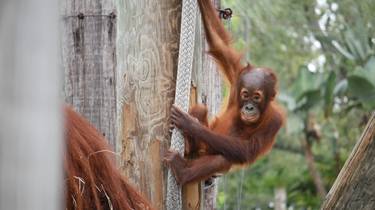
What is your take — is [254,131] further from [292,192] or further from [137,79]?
[292,192]

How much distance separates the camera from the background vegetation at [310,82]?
10008 mm

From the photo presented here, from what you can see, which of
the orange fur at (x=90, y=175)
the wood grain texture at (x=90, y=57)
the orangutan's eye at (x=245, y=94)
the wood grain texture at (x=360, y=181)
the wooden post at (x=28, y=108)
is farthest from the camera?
the orangutan's eye at (x=245, y=94)

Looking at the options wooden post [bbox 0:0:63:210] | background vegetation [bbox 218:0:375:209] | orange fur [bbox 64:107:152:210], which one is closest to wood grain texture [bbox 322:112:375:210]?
orange fur [bbox 64:107:152:210]

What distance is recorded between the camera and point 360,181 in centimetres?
228

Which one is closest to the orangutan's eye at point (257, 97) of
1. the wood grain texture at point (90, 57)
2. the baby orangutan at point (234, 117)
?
the baby orangutan at point (234, 117)

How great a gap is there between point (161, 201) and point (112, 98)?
0.71 metres

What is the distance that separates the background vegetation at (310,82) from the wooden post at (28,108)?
7457 mm

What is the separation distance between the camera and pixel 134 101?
10.2 ft

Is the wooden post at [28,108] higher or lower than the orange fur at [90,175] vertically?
higher

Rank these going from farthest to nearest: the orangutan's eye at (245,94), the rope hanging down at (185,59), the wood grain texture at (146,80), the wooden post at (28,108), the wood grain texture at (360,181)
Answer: the orangutan's eye at (245,94), the wood grain texture at (146,80), the rope hanging down at (185,59), the wood grain texture at (360,181), the wooden post at (28,108)

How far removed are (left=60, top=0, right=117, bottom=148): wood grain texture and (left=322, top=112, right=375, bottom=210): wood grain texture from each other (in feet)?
4.73

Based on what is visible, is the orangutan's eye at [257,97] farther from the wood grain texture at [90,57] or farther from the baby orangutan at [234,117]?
the wood grain texture at [90,57]

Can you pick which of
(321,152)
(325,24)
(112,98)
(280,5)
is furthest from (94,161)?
(321,152)

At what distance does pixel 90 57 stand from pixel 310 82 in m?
7.85
